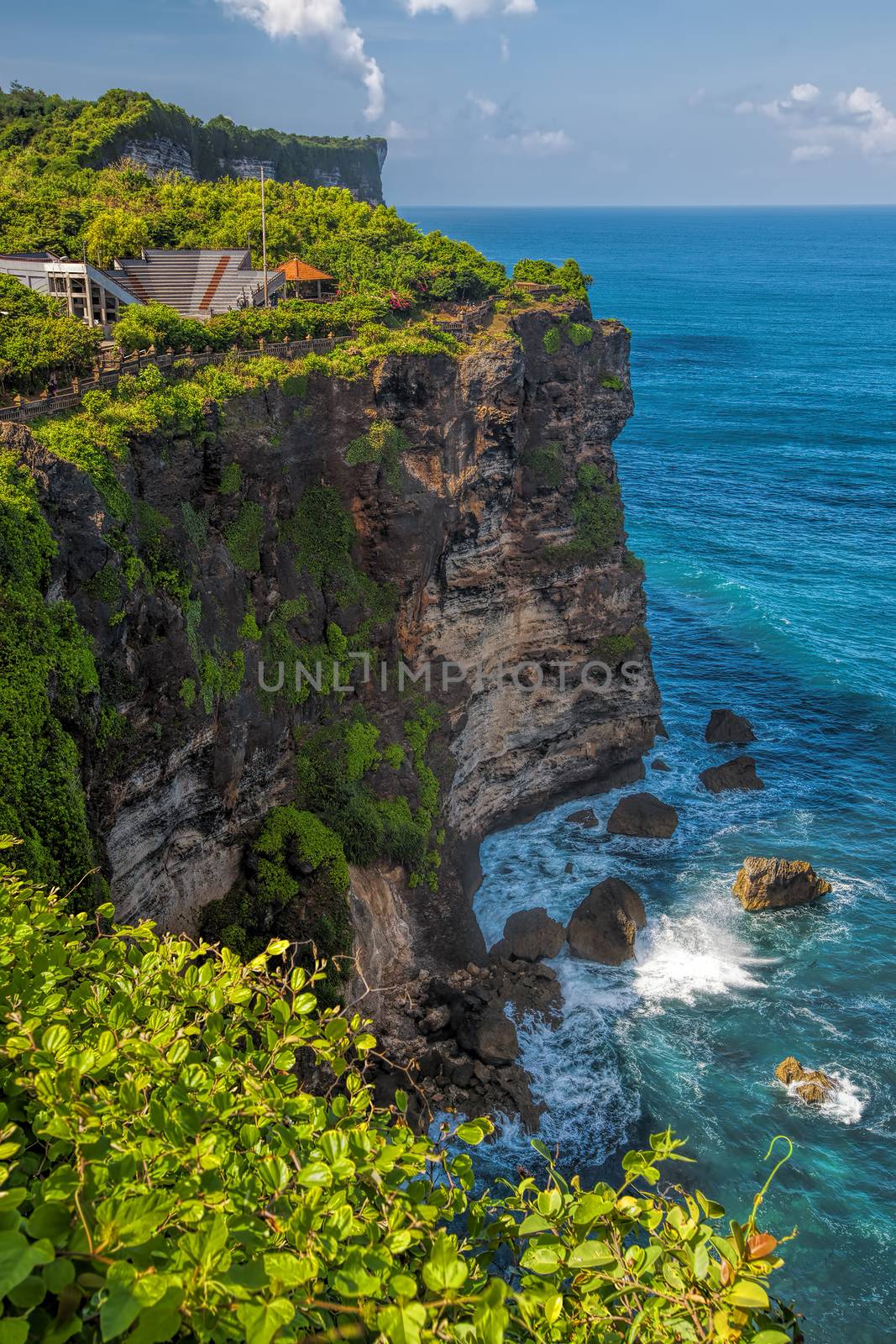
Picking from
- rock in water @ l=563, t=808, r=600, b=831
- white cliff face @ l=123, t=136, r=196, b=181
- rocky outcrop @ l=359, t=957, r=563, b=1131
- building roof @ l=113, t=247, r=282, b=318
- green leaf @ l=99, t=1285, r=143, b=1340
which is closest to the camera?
green leaf @ l=99, t=1285, r=143, b=1340

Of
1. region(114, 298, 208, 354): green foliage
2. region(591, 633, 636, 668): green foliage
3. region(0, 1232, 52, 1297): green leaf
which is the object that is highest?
region(114, 298, 208, 354): green foliage

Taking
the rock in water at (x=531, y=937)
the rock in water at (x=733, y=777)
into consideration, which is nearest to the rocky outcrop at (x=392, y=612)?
the rock in water at (x=531, y=937)

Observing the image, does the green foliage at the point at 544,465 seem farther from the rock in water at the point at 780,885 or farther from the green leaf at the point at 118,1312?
the green leaf at the point at 118,1312

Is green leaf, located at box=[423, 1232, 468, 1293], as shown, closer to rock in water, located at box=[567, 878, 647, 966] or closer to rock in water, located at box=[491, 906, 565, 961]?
rock in water, located at box=[491, 906, 565, 961]

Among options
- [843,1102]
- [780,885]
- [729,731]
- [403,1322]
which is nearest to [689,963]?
[780,885]

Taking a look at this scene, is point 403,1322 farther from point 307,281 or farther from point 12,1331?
point 307,281

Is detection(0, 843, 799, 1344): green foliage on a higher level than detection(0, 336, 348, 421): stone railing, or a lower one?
lower

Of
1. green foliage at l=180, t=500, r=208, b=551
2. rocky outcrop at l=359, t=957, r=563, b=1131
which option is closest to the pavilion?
green foliage at l=180, t=500, r=208, b=551

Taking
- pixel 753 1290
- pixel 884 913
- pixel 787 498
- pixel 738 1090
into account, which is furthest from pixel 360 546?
pixel 787 498

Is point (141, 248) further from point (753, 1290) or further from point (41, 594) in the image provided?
point (753, 1290)
